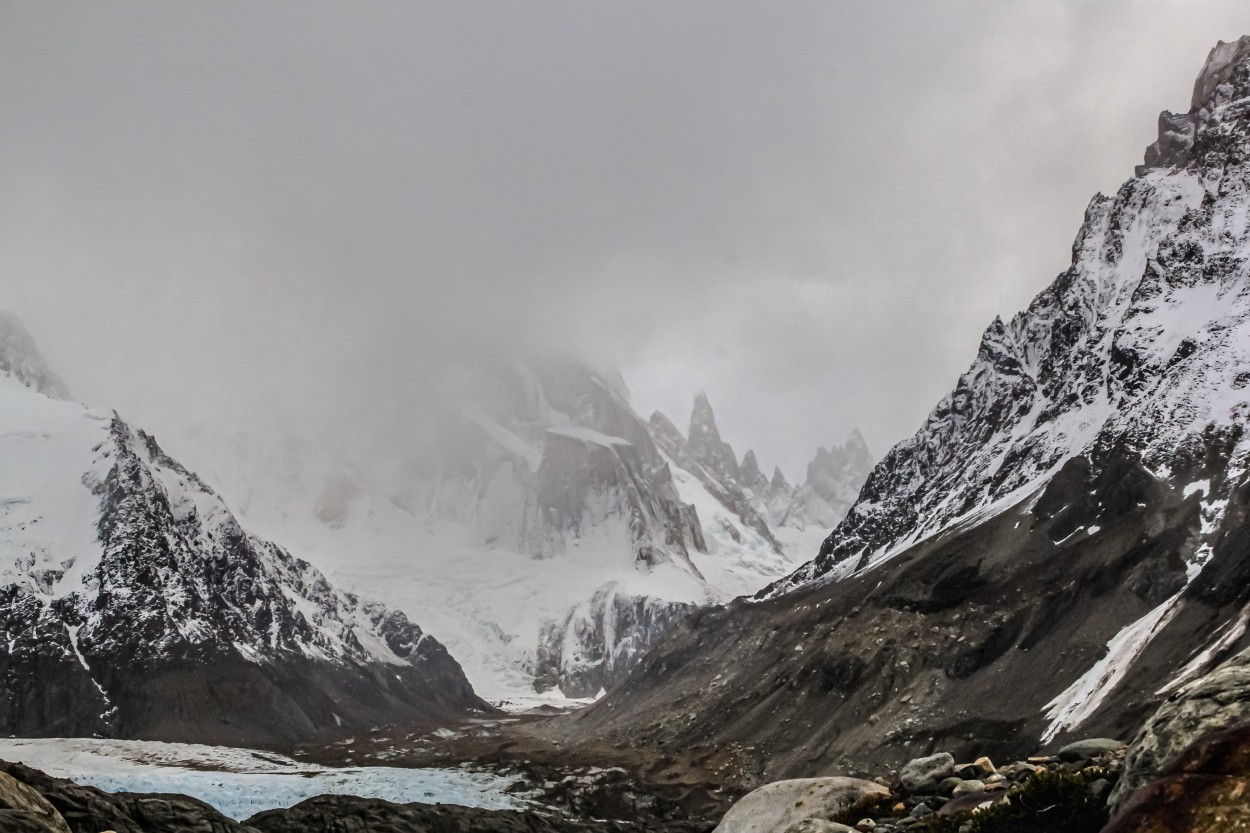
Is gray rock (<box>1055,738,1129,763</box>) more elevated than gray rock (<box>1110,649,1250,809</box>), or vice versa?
gray rock (<box>1110,649,1250,809</box>)

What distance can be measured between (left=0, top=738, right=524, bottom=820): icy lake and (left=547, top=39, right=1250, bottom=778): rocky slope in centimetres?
3177

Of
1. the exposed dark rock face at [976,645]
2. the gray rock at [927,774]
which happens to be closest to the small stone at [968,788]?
the gray rock at [927,774]

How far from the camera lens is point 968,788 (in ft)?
78.6

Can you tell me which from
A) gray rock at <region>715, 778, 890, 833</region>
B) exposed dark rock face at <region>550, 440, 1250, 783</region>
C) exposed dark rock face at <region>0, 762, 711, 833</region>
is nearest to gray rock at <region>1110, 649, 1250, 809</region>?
gray rock at <region>715, 778, 890, 833</region>

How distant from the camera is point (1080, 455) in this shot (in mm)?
124500

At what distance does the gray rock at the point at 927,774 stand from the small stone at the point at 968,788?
4.58 feet

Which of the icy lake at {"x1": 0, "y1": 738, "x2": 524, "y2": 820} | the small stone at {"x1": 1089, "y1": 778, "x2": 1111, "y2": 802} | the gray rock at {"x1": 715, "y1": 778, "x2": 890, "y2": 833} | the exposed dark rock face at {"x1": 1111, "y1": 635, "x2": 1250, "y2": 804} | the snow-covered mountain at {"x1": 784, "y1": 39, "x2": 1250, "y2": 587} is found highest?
the snow-covered mountain at {"x1": 784, "y1": 39, "x2": 1250, "y2": 587}

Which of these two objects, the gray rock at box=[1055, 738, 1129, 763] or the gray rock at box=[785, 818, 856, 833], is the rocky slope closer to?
the gray rock at box=[1055, 738, 1129, 763]

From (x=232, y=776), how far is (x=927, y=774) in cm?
11698

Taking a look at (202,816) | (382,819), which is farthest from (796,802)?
(382,819)

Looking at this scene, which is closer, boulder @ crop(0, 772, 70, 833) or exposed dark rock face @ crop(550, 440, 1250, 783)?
boulder @ crop(0, 772, 70, 833)

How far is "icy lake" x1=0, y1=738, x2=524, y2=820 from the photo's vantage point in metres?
109

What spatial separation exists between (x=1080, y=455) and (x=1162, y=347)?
66.2 ft

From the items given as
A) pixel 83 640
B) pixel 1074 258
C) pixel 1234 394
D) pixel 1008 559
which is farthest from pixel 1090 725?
pixel 83 640
